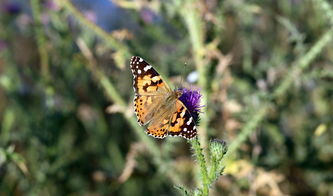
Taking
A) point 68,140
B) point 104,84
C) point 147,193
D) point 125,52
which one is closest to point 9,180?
point 68,140

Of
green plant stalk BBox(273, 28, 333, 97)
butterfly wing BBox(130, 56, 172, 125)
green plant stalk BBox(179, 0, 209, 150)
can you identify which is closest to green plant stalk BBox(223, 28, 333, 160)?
green plant stalk BBox(273, 28, 333, 97)

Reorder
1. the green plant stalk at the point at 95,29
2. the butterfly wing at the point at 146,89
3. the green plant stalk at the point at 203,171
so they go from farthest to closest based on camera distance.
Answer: the green plant stalk at the point at 95,29
the butterfly wing at the point at 146,89
the green plant stalk at the point at 203,171

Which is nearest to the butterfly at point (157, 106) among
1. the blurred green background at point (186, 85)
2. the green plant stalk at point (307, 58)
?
the blurred green background at point (186, 85)

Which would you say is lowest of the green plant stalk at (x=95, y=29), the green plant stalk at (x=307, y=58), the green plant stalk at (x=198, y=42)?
the green plant stalk at (x=307, y=58)

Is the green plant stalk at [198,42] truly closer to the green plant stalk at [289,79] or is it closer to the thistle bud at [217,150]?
the green plant stalk at [289,79]

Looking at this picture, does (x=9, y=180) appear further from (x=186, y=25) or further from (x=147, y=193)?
(x=186, y=25)

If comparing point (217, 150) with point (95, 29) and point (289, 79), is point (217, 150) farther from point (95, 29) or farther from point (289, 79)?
point (95, 29)
